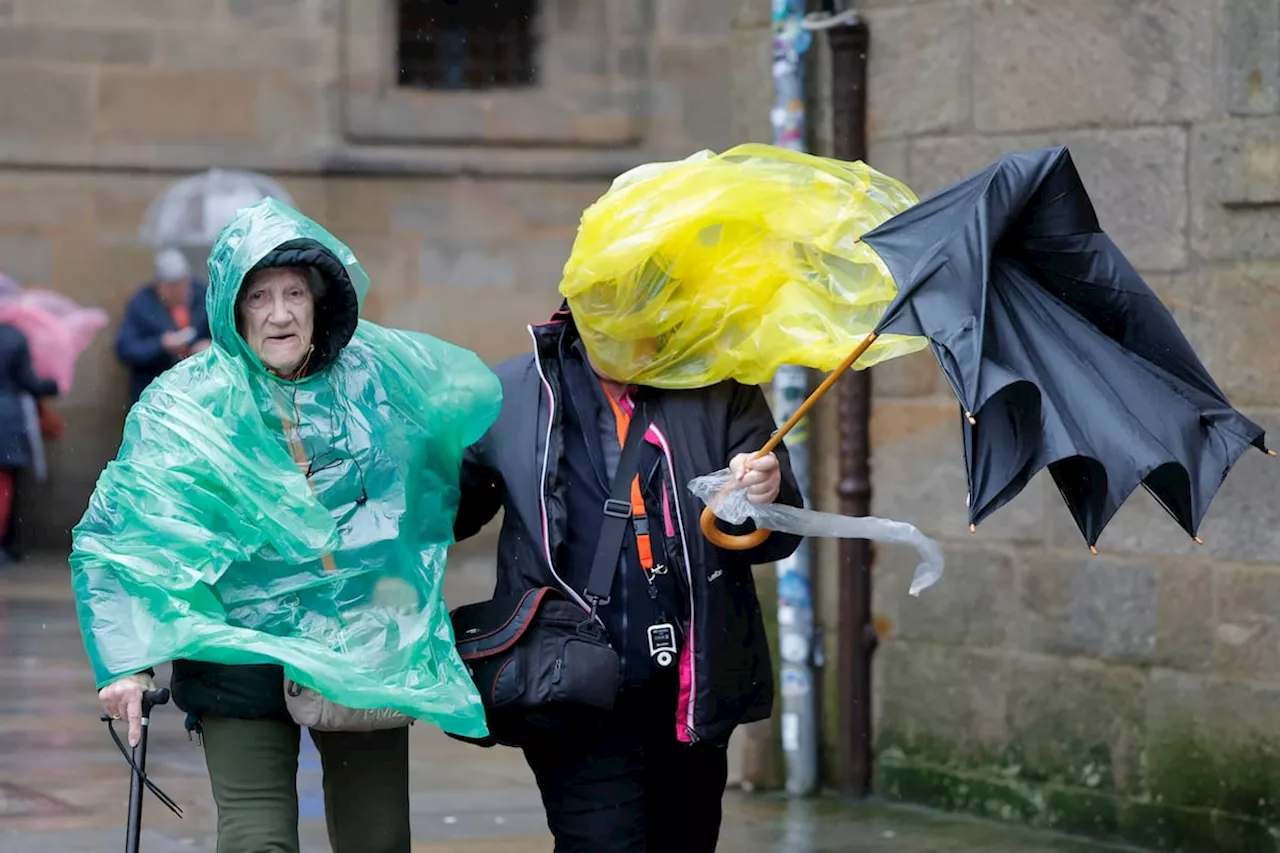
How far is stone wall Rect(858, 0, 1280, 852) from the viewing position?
607 centimetres

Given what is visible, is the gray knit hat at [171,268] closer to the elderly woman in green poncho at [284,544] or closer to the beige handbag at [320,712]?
the elderly woman in green poncho at [284,544]

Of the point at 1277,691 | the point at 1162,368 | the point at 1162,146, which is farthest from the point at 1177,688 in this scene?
the point at 1162,368

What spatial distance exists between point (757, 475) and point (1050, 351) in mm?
598

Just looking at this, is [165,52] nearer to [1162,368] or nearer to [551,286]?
[551,286]

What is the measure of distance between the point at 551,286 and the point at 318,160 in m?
1.75

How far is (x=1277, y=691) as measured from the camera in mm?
6035

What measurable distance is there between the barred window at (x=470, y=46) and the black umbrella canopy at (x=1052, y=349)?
453 inches

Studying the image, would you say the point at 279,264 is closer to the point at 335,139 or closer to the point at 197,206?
the point at 197,206

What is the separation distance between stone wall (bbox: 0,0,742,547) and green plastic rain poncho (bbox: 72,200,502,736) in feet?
33.0

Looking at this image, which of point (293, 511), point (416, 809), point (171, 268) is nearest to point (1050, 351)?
point (293, 511)

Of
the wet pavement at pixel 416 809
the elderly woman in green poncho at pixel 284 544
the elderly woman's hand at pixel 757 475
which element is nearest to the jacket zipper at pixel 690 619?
the elderly woman's hand at pixel 757 475

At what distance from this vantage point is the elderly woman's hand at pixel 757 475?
14.4 ft

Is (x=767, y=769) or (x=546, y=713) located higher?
(x=546, y=713)

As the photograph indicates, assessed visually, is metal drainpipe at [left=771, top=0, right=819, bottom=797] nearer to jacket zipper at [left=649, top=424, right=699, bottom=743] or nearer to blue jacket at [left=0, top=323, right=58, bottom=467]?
jacket zipper at [left=649, top=424, right=699, bottom=743]
